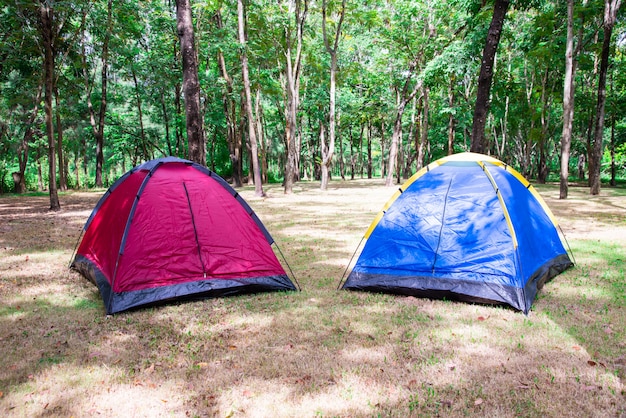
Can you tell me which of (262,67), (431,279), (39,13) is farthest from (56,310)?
(262,67)

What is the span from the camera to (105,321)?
4246 mm

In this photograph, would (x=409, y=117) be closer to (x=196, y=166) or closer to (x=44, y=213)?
(x=44, y=213)

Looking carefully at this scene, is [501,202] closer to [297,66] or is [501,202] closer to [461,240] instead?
[461,240]

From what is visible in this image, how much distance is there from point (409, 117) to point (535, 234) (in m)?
28.0

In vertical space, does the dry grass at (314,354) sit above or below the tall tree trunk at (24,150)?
below

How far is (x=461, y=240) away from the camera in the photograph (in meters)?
4.94

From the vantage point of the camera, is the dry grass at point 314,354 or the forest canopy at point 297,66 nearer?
the dry grass at point 314,354

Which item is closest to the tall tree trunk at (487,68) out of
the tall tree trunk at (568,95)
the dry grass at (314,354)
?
the dry grass at (314,354)

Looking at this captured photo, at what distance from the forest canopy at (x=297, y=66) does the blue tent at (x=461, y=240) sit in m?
8.36

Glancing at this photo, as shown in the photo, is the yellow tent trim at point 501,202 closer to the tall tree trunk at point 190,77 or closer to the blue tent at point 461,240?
the blue tent at point 461,240

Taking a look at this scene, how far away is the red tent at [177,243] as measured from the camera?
4.62 m

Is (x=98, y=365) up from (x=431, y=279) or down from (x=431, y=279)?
down

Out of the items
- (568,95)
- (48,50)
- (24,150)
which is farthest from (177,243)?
(24,150)

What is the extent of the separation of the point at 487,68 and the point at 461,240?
6.38m
